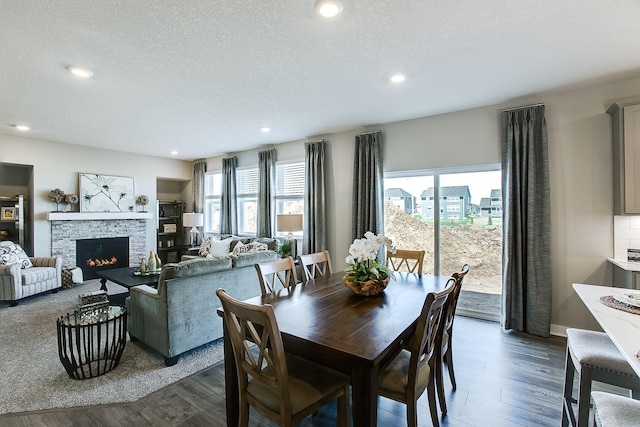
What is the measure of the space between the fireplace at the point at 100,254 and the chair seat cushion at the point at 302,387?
6.38 meters

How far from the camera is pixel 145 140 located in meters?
5.55

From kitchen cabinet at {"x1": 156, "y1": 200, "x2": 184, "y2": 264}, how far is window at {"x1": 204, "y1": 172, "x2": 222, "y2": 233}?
1.01 metres

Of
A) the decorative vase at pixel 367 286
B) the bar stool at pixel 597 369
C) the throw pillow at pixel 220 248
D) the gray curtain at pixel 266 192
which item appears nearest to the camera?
the bar stool at pixel 597 369

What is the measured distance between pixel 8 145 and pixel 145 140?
2.22 metres

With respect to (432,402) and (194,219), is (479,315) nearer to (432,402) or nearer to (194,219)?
(432,402)

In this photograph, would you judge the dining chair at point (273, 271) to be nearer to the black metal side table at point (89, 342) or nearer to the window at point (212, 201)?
the black metal side table at point (89, 342)

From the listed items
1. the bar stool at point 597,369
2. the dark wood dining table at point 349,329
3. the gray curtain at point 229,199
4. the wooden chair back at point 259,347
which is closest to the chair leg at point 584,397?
the bar stool at point 597,369

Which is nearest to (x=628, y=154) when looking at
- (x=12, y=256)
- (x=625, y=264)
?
(x=625, y=264)

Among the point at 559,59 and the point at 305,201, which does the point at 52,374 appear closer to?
the point at 305,201

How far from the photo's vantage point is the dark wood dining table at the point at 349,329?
1.31m

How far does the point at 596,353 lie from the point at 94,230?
7.77 metres

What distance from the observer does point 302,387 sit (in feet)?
5.04

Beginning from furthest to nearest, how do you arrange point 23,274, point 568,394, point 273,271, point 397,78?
point 23,274
point 397,78
point 273,271
point 568,394

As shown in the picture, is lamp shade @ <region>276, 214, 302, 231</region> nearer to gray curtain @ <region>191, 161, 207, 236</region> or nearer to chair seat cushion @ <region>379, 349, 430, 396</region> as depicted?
chair seat cushion @ <region>379, 349, 430, 396</region>
